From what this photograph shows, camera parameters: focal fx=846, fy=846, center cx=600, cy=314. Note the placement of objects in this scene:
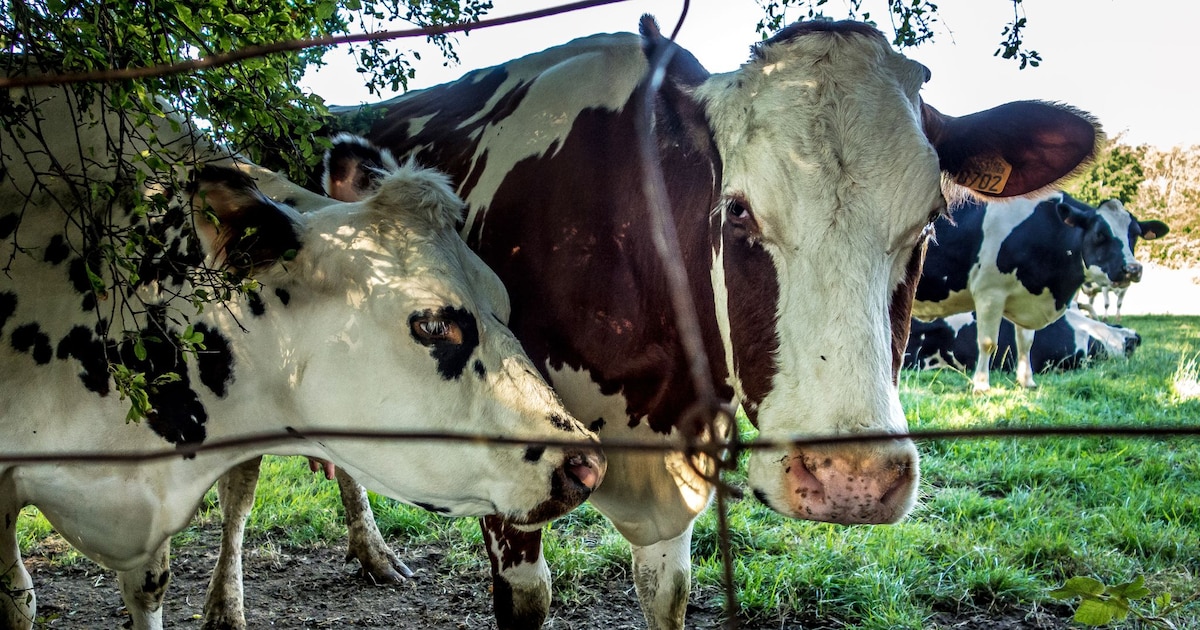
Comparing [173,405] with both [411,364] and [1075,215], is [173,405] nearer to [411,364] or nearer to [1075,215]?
[411,364]

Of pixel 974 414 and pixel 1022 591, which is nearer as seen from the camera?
pixel 1022 591

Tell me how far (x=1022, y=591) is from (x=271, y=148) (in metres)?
3.25

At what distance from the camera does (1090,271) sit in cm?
917

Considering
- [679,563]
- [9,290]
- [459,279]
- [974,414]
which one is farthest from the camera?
[974,414]

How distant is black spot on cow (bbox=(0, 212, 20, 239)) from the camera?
98.2 inches

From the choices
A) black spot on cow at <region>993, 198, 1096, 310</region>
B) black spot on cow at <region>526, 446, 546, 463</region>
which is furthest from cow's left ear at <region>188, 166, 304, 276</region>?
black spot on cow at <region>993, 198, 1096, 310</region>

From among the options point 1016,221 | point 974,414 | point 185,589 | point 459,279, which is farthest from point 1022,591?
point 1016,221

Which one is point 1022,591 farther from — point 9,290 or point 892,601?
point 9,290

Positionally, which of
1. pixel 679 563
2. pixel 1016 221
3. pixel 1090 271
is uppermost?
pixel 1016 221

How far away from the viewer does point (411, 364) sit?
2.16 metres

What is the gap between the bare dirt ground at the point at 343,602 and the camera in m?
3.36

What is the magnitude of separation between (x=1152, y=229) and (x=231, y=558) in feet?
36.1

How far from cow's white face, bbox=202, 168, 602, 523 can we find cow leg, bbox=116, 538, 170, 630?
84 cm

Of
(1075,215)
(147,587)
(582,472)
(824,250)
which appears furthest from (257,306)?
(1075,215)
